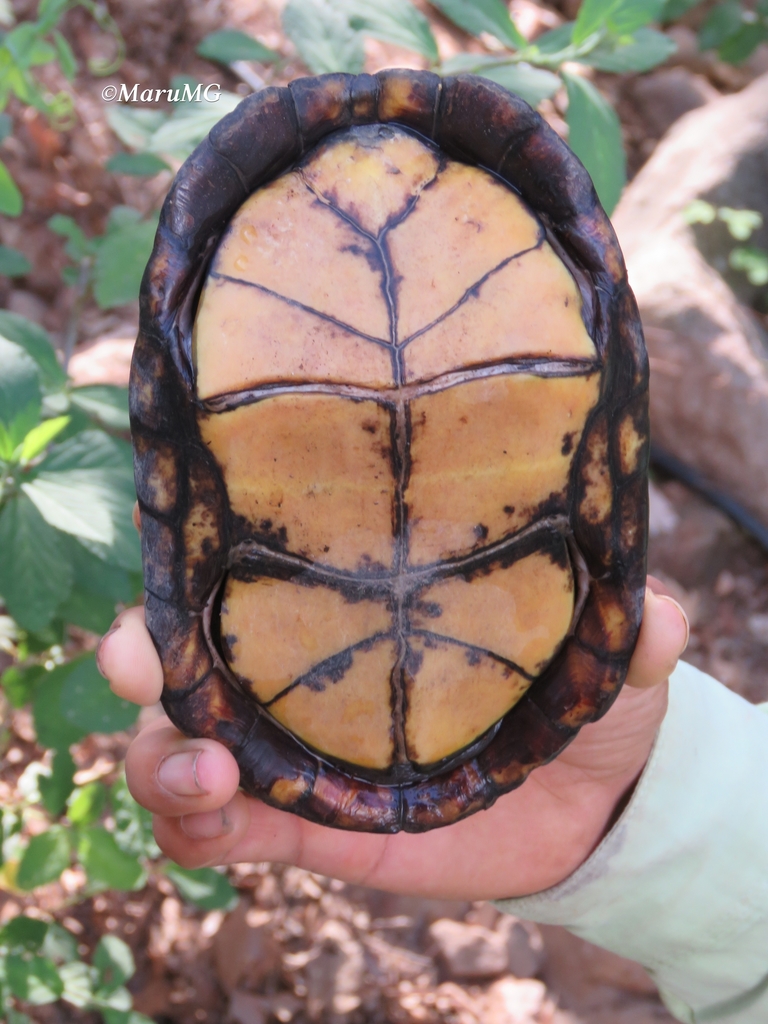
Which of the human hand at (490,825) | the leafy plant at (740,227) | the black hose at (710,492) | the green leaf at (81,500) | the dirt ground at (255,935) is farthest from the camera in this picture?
the leafy plant at (740,227)

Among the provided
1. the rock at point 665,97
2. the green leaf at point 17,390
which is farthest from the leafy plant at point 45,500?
the rock at point 665,97

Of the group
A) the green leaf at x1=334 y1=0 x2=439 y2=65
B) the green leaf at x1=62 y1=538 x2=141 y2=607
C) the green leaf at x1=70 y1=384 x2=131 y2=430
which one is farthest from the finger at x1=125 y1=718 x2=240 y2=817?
the green leaf at x1=334 y1=0 x2=439 y2=65

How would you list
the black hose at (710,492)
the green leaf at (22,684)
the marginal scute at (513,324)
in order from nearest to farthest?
the marginal scute at (513,324)
the green leaf at (22,684)
the black hose at (710,492)

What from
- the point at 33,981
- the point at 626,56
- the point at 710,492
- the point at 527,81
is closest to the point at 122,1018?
the point at 33,981

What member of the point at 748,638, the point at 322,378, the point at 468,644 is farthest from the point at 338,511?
the point at 748,638

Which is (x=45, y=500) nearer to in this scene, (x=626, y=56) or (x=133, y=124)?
(x=133, y=124)

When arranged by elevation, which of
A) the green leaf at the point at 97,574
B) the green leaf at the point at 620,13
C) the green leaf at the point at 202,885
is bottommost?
the green leaf at the point at 202,885

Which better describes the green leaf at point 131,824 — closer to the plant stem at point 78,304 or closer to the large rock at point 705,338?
the plant stem at point 78,304
